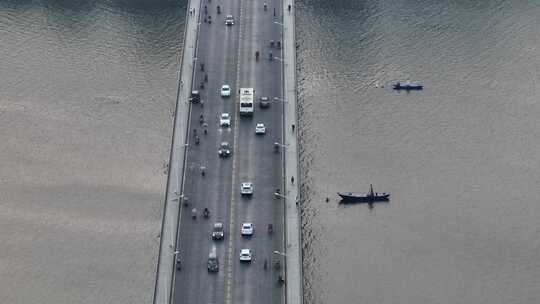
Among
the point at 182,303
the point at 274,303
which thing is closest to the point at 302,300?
the point at 274,303

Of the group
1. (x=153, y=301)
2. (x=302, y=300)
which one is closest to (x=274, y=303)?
(x=302, y=300)

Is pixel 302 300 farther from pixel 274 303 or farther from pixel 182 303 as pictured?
pixel 182 303

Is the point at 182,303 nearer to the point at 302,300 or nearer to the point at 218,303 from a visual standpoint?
the point at 218,303

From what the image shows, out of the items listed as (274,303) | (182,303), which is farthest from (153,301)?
(274,303)

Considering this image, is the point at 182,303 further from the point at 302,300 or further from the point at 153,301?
the point at 302,300

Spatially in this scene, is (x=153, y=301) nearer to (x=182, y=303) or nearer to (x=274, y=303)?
(x=182, y=303)

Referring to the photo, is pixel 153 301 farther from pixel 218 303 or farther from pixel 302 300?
pixel 302 300

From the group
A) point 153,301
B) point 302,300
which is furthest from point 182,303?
point 302,300
